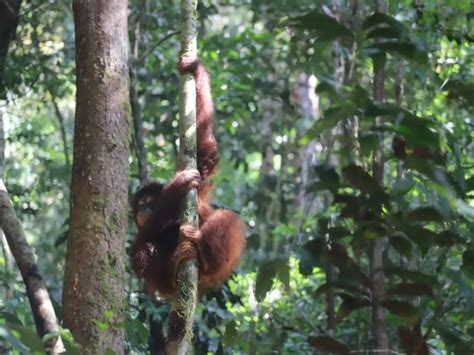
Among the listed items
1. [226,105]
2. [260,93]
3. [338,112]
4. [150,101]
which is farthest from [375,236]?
[150,101]

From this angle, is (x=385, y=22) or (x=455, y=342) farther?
(x=455, y=342)

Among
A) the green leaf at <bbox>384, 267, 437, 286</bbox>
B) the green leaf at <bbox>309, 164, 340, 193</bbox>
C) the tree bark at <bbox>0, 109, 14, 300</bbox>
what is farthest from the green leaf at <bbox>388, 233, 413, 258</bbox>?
the tree bark at <bbox>0, 109, 14, 300</bbox>

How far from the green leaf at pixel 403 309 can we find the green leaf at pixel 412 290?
39mm

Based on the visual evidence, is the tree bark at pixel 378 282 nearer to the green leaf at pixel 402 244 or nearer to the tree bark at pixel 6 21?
the green leaf at pixel 402 244

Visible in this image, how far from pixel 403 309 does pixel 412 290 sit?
2.9 inches

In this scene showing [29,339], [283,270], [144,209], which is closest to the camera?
[29,339]

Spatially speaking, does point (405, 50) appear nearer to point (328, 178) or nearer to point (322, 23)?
point (322, 23)

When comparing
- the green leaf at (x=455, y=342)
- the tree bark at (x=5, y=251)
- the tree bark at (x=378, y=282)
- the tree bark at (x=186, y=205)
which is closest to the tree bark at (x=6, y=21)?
the tree bark at (x=5, y=251)

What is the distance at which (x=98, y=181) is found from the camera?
3328 mm

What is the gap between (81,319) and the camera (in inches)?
125

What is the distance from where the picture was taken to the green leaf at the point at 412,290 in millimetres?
2377

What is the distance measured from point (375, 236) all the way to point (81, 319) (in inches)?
52.2

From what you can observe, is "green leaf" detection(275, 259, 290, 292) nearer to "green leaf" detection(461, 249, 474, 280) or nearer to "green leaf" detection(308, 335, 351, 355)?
"green leaf" detection(308, 335, 351, 355)

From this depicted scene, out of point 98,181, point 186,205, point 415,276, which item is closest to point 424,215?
point 415,276
